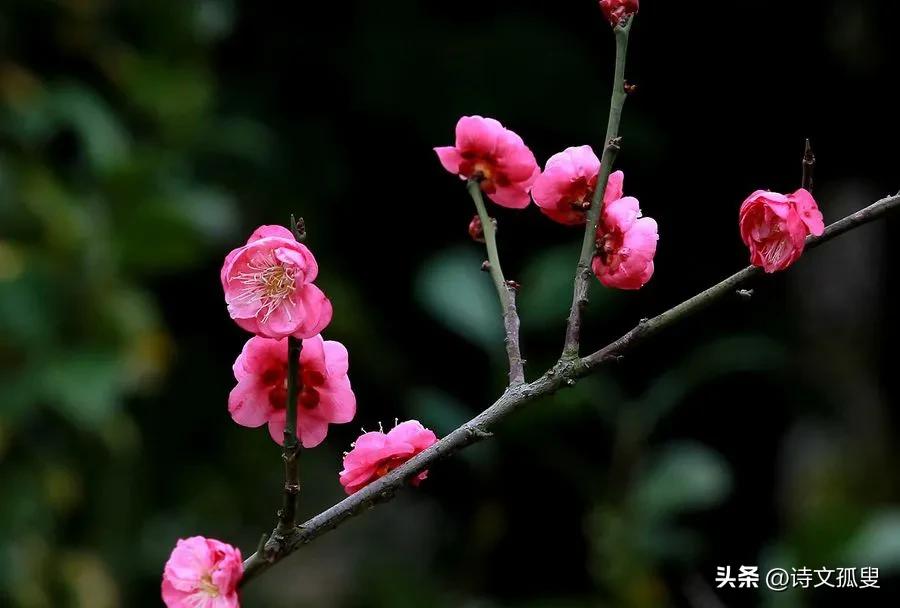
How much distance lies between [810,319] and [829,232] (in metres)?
2.19

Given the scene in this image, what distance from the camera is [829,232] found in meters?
0.44

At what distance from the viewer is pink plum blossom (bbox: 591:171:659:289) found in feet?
1.58

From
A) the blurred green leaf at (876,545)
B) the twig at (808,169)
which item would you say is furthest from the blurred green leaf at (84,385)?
the twig at (808,169)

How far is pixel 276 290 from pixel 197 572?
0.42 feet

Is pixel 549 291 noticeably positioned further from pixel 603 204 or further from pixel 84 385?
pixel 603 204

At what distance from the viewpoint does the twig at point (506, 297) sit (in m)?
0.46

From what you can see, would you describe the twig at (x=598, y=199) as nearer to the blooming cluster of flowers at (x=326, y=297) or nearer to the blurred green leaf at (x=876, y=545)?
the blooming cluster of flowers at (x=326, y=297)

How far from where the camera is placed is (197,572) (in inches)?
18.0

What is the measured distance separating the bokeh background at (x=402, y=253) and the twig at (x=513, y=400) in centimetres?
145

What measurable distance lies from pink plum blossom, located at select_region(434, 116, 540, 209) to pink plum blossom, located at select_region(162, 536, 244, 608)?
0.67 ft

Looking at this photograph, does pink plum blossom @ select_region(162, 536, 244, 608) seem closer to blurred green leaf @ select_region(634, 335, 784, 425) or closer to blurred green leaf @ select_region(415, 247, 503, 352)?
blurred green leaf @ select_region(415, 247, 503, 352)

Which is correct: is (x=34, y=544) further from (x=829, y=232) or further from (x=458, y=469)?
(x=829, y=232)

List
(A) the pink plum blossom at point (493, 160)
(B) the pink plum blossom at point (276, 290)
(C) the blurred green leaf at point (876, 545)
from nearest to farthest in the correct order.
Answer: (B) the pink plum blossom at point (276, 290) → (A) the pink plum blossom at point (493, 160) → (C) the blurred green leaf at point (876, 545)

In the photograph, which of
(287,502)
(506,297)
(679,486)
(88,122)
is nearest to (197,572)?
(287,502)
